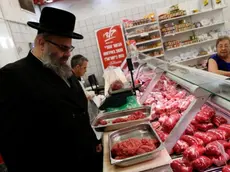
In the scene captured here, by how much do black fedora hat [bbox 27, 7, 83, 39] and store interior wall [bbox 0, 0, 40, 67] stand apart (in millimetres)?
2261

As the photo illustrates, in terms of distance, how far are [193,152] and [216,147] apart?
0.17m

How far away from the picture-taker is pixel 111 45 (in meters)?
7.00

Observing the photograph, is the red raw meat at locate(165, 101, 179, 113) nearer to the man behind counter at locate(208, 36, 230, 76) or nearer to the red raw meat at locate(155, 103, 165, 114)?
the red raw meat at locate(155, 103, 165, 114)

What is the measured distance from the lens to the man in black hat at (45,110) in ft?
4.58

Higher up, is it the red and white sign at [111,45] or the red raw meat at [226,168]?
the red and white sign at [111,45]

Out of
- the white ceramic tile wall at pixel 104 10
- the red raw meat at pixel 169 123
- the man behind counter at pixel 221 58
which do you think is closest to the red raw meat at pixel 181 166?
the red raw meat at pixel 169 123

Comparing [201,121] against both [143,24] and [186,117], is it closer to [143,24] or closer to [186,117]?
[186,117]

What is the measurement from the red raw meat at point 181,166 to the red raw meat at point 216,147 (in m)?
0.19

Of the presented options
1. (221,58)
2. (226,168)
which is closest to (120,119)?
(226,168)

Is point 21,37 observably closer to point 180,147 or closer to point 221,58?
point 221,58

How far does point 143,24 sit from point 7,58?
4.20 metres

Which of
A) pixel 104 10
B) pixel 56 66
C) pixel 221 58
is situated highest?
pixel 104 10

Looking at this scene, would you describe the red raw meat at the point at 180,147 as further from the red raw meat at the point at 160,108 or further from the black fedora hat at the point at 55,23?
the black fedora hat at the point at 55,23

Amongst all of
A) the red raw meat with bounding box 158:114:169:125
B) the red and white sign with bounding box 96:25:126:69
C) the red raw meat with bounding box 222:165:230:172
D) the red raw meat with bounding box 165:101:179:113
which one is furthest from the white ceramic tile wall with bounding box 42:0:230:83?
the red raw meat with bounding box 222:165:230:172
